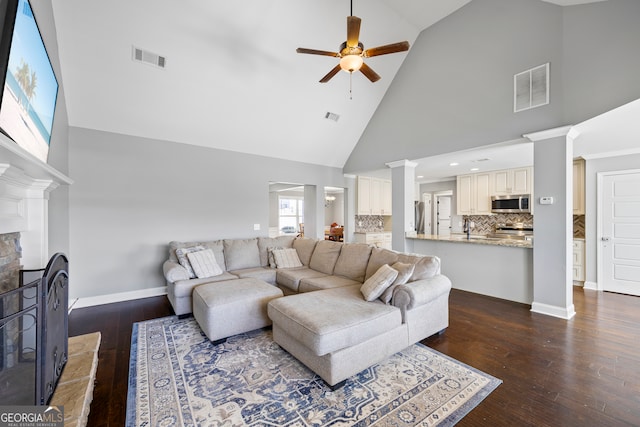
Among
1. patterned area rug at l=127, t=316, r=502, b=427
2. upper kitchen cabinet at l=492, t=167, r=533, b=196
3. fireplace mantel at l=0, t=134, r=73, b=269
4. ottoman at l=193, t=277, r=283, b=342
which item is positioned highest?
upper kitchen cabinet at l=492, t=167, r=533, b=196

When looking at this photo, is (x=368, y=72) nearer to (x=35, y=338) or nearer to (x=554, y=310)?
(x=35, y=338)

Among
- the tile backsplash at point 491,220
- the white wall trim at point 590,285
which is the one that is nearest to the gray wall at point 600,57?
the white wall trim at point 590,285

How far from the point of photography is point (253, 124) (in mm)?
4766

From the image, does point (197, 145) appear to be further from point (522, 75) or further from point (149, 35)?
point (522, 75)

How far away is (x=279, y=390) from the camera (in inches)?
78.3

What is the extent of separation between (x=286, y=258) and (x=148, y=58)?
3358 millimetres

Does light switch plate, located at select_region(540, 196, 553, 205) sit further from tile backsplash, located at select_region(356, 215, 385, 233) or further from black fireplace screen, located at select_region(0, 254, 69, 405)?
black fireplace screen, located at select_region(0, 254, 69, 405)

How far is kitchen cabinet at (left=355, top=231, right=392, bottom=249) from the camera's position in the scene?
681 cm

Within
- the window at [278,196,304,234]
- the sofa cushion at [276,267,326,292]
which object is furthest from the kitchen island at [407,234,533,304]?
the window at [278,196,304,234]

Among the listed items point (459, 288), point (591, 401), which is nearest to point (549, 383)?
point (591, 401)

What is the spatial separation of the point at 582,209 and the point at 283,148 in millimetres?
5895

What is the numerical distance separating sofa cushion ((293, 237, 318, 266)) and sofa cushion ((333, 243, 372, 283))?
74cm

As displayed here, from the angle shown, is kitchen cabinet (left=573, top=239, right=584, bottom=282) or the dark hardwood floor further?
kitchen cabinet (left=573, top=239, right=584, bottom=282)

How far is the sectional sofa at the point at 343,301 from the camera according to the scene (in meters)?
2.03
